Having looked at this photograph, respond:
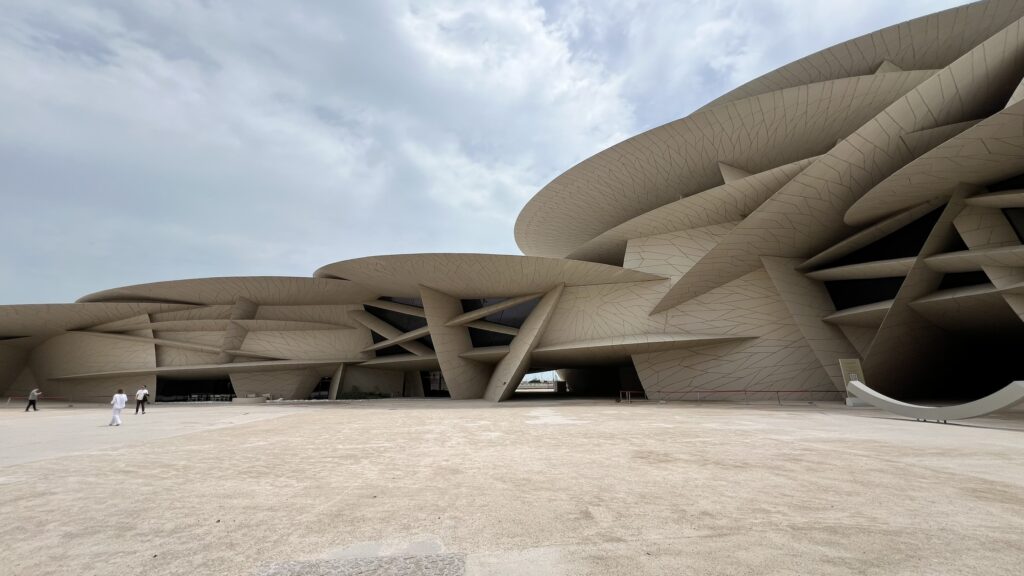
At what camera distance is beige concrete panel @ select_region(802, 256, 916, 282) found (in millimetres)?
14385

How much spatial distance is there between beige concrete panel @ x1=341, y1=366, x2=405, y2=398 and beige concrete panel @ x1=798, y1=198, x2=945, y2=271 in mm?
26691

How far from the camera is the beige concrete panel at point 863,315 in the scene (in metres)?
15.3

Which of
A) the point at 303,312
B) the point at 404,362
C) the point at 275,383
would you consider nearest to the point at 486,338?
the point at 404,362

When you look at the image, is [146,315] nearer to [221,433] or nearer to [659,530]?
[221,433]

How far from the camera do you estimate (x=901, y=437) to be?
7.52 metres

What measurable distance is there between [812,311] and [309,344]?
2950cm

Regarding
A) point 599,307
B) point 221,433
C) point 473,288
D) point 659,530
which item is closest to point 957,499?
point 659,530

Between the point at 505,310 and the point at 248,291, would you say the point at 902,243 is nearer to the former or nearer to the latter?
the point at 505,310

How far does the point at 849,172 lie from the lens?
45.5 feet

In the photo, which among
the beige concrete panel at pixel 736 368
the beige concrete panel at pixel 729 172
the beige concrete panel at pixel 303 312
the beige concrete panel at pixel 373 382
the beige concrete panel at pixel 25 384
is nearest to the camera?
the beige concrete panel at pixel 736 368

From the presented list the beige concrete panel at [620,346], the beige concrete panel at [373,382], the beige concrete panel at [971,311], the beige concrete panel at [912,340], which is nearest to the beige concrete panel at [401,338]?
the beige concrete panel at [373,382]

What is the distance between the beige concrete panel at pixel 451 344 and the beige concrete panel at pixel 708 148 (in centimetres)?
697

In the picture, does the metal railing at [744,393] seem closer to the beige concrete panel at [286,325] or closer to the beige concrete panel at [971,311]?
the beige concrete panel at [971,311]

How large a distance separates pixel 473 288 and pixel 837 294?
57.6 feet
